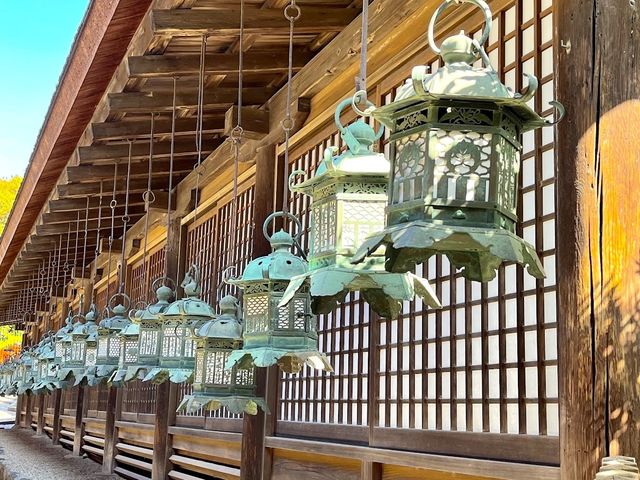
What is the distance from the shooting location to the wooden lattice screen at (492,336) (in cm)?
411

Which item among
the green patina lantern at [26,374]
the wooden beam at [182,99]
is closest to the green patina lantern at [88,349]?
the wooden beam at [182,99]

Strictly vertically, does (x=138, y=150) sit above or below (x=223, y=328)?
above

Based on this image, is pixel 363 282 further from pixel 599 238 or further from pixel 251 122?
pixel 251 122

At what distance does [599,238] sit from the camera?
10.5 feet

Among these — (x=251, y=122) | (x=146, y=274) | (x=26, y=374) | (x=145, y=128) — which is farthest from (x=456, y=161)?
(x=26, y=374)

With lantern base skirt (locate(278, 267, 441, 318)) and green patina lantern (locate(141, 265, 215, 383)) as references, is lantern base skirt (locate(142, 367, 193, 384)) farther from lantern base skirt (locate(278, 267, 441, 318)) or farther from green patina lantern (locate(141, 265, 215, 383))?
lantern base skirt (locate(278, 267, 441, 318))

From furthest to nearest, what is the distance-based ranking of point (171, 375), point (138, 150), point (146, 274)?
point (146, 274) → point (138, 150) → point (171, 375)

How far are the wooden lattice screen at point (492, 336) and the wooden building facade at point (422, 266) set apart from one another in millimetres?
11

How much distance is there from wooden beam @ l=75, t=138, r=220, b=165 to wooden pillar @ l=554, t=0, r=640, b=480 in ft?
22.5

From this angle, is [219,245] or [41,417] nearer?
[219,245]

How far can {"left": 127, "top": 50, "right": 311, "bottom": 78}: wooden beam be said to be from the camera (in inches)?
266

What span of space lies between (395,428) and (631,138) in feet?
8.96

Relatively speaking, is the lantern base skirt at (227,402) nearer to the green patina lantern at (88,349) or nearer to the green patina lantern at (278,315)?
the green patina lantern at (278,315)

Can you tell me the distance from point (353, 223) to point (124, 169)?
810 cm
